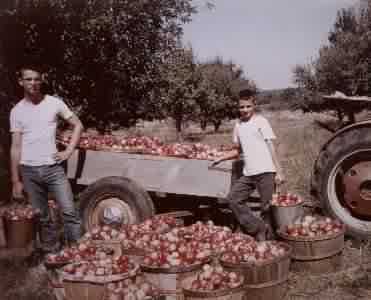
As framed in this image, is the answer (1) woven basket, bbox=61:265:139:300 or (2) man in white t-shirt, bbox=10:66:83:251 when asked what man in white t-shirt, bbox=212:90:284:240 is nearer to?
(2) man in white t-shirt, bbox=10:66:83:251

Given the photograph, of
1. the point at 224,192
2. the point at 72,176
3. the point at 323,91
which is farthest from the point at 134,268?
the point at 323,91

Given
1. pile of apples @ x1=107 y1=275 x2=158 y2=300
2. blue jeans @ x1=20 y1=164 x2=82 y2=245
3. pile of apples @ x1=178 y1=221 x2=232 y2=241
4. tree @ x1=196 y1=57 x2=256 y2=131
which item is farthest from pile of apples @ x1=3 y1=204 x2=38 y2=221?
tree @ x1=196 y1=57 x2=256 y2=131

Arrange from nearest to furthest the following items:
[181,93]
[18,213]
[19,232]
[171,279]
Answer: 1. [171,279]
2. [19,232]
3. [18,213]
4. [181,93]

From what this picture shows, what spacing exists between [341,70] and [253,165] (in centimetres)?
3103

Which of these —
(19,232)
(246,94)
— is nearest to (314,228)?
(246,94)

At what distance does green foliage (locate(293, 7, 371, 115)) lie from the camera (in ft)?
108

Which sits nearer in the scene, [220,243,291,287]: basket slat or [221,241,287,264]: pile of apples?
[220,243,291,287]: basket slat

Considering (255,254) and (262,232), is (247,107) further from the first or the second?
A: (255,254)

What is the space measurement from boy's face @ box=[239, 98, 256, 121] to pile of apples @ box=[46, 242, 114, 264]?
7.19 ft

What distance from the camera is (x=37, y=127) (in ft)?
16.6

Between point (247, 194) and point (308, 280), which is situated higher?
point (247, 194)

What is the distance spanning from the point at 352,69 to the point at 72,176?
3039 cm

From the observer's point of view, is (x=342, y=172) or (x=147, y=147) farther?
(x=147, y=147)

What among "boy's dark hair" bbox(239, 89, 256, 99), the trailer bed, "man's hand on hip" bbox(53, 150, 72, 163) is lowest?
the trailer bed
